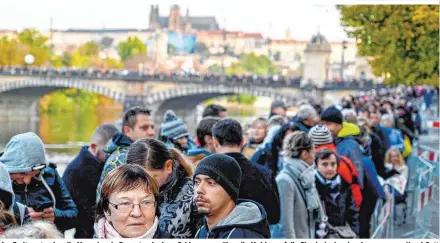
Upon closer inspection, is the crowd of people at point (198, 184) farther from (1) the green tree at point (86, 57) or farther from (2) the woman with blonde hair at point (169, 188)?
(1) the green tree at point (86, 57)

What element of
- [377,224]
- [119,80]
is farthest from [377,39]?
[119,80]

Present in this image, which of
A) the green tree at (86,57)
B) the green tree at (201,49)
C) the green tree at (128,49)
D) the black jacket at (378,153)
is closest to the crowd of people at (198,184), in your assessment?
the black jacket at (378,153)

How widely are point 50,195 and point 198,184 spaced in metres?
1.11

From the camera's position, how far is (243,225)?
8.81 ft

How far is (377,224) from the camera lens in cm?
564

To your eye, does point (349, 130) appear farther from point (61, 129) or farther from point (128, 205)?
point (61, 129)

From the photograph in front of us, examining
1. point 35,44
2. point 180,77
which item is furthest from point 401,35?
point 35,44

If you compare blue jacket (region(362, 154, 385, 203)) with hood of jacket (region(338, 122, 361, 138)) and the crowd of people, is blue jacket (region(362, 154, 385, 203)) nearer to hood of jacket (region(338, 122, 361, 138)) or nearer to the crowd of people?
the crowd of people

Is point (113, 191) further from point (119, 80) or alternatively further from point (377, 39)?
point (119, 80)

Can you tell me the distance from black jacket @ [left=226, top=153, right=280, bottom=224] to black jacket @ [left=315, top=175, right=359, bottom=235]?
2.29 feet

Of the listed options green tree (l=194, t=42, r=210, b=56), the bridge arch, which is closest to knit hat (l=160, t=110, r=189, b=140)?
the bridge arch

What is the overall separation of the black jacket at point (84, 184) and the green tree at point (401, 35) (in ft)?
27.9

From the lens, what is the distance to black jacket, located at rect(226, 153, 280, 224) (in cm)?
387

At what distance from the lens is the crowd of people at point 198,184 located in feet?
8.73
